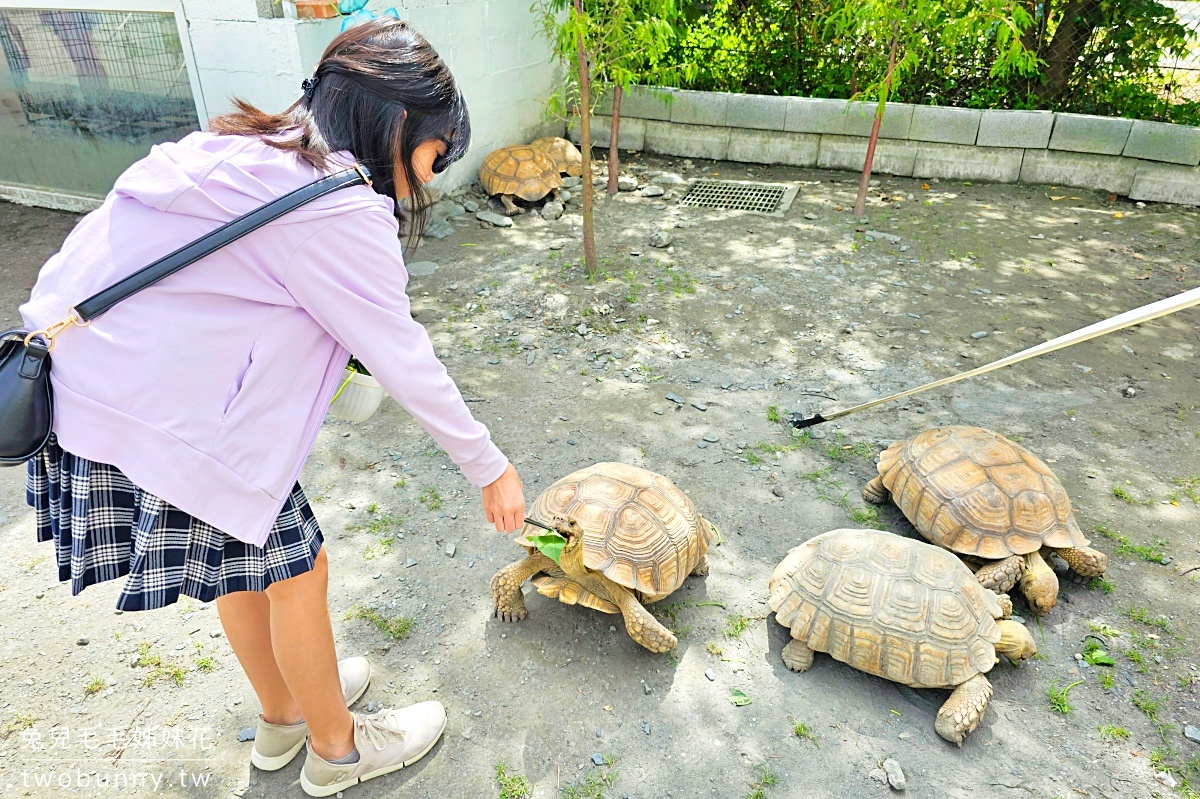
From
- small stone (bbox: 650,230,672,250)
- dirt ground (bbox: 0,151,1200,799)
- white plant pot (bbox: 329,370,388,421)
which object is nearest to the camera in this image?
white plant pot (bbox: 329,370,388,421)

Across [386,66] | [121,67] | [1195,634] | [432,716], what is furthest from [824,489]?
[121,67]

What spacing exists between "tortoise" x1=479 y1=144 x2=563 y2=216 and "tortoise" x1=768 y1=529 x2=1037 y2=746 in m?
4.86

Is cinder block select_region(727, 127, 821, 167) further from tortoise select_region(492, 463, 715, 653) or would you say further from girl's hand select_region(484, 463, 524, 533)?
girl's hand select_region(484, 463, 524, 533)

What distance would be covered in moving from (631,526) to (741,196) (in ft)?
16.8

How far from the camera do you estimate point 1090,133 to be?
7027 mm

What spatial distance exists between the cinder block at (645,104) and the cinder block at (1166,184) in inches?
168

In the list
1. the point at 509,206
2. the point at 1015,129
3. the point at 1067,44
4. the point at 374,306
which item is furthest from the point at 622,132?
the point at 374,306

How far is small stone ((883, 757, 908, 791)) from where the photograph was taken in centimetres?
246

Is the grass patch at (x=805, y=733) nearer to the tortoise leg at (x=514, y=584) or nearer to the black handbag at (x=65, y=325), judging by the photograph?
the tortoise leg at (x=514, y=584)

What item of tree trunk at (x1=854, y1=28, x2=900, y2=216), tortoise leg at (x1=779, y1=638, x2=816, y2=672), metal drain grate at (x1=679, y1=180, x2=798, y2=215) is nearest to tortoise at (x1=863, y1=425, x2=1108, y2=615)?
tortoise leg at (x1=779, y1=638, x2=816, y2=672)

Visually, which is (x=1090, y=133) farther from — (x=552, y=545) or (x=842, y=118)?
(x=552, y=545)

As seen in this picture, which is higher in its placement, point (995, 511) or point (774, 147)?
point (774, 147)

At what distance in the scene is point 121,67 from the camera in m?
6.09

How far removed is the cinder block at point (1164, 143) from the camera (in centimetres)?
668
